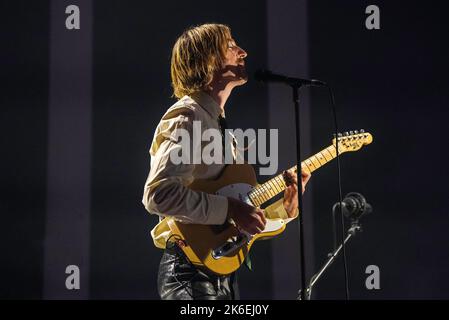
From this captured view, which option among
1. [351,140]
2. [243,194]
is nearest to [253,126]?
[351,140]

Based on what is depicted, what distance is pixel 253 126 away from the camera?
341 centimetres

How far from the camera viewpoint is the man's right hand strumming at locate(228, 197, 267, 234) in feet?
6.49

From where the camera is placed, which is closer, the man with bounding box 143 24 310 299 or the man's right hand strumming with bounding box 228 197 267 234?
the man with bounding box 143 24 310 299

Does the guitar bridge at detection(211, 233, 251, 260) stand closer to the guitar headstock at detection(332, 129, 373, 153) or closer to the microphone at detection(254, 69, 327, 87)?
the microphone at detection(254, 69, 327, 87)

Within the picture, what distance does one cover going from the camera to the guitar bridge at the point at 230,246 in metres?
1.96

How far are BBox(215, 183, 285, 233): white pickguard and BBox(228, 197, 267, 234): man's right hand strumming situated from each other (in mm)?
82

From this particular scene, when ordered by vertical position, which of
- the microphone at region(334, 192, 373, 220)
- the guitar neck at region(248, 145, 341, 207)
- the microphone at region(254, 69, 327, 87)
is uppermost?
the microphone at region(254, 69, 327, 87)

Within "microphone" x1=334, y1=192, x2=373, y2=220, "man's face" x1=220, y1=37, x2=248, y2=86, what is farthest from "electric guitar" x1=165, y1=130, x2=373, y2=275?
"microphone" x1=334, y1=192, x2=373, y2=220

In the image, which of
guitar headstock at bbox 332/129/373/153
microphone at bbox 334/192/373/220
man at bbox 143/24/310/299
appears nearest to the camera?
man at bbox 143/24/310/299

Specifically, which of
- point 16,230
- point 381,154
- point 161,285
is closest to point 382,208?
point 381,154

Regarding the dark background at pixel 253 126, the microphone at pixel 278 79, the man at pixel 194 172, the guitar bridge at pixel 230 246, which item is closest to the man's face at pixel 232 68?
the man at pixel 194 172

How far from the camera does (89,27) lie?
3.38 metres
